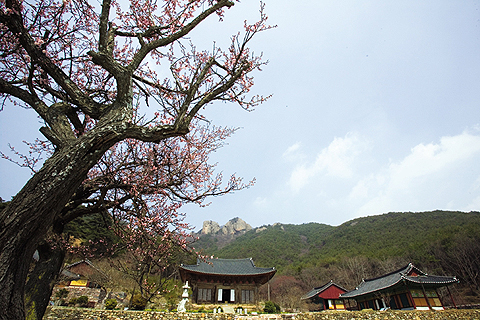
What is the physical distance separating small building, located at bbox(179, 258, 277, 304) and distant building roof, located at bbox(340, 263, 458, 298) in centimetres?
844

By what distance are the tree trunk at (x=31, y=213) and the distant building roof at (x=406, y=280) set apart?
2066 cm

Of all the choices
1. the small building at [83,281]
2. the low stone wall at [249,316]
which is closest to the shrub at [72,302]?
the small building at [83,281]

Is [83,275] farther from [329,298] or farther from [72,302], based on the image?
[329,298]

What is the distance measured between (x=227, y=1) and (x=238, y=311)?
18.5 meters

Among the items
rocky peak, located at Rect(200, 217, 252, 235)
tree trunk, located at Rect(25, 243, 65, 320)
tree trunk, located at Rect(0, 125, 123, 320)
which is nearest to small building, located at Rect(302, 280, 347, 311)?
tree trunk, located at Rect(25, 243, 65, 320)

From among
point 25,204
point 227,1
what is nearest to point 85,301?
point 25,204

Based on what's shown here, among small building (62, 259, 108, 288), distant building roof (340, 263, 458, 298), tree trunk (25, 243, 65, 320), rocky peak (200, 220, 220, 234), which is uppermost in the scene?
rocky peak (200, 220, 220, 234)

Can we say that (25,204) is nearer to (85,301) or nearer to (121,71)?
(121,71)

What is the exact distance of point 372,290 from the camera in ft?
60.8

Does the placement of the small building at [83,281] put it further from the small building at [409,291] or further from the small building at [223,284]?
the small building at [409,291]

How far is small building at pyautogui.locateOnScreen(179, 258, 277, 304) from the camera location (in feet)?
61.6

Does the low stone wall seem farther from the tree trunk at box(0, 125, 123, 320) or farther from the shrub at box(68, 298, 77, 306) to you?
the tree trunk at box(0, 125, 123, 320)

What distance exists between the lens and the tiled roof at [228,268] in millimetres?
19344

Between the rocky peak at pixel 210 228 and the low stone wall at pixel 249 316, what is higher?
the rocky peak at pixel 210 228
